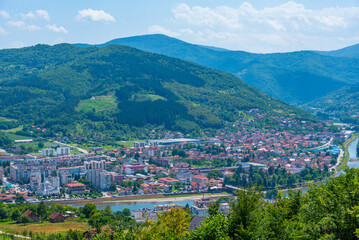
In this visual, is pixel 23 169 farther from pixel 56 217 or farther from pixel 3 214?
pixel 56 217

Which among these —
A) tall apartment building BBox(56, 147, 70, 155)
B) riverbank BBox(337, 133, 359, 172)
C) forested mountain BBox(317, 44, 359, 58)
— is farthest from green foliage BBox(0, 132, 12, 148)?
forested mountain BBox(317, 44, 359, 58)

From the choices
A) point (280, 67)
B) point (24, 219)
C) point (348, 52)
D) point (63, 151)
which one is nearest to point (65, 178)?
point (63, 151)

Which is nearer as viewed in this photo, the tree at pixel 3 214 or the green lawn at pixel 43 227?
the green lawn at pixel 43 227

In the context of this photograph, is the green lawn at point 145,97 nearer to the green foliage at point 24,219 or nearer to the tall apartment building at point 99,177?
the tall apartment building at point 99,177

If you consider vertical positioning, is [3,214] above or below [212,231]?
below

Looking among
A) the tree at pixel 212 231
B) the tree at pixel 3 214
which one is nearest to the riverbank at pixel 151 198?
the tree at pixel 3 214

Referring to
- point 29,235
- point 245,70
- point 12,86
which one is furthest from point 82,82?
point 245,70
